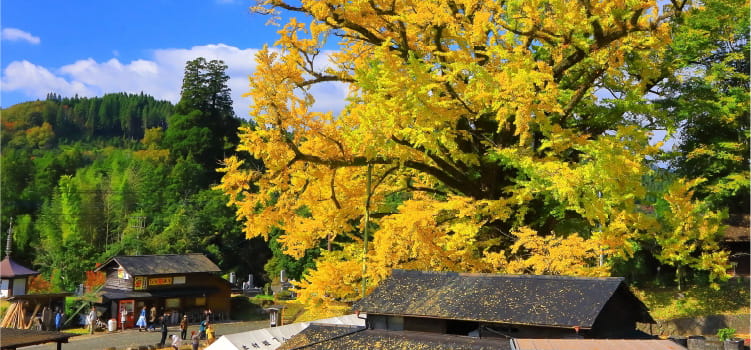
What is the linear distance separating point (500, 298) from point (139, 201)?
59.8 meters

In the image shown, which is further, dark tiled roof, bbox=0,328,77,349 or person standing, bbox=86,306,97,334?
person standing, bbox=86,306,97,334

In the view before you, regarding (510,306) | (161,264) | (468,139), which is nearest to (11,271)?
(161,264)

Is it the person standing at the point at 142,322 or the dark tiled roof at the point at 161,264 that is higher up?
the dark tiled roof at the point at 161,264

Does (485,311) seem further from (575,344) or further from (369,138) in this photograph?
(369,138)

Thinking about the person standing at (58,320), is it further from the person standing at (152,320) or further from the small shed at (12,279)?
the small shed at (12,279)

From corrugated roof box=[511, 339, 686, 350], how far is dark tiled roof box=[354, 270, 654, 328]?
42 centimetres

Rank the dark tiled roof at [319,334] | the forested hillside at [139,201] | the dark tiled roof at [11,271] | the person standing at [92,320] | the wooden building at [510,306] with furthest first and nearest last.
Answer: the forested hillside at [139,201], the dark tiled roof at [11,271], the person standing at [92,320], the dark tiled roof at [319,334], the wooden building at [510,306]

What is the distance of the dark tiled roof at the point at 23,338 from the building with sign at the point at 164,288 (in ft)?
70.8

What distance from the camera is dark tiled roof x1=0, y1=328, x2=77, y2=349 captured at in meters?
16.4

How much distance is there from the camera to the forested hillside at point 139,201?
54.1 m

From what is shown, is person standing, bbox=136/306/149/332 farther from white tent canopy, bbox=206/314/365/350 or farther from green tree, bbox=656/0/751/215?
green tree, bbox=656/0/751/215

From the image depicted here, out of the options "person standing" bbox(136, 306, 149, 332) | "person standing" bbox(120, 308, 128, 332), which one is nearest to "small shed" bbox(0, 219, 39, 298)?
"person standing" bbox(120, 308, 128, 332)

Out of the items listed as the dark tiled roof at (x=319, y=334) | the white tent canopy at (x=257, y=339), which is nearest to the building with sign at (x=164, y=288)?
Answer: the white tent canopy at (x=257, y=339)

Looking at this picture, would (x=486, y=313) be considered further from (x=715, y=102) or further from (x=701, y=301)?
(x=701, y=301)
